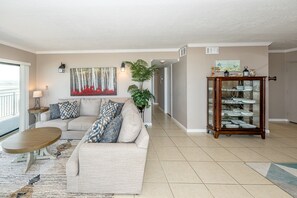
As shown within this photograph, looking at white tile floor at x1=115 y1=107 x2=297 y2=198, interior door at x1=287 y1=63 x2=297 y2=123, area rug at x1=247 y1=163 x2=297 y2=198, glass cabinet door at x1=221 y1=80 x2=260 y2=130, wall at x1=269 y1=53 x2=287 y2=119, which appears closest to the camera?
white tile floor at x1=115 y1=107 x2=297 y2=198

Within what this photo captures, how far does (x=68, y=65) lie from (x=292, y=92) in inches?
302

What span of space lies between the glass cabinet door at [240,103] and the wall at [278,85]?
2.39 metres

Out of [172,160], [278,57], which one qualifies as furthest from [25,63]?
[278,57]

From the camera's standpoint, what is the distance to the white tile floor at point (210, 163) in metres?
2.33

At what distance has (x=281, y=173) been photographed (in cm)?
280

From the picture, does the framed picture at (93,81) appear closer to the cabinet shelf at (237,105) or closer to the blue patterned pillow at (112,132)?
the cabinet shelf at (237,105)

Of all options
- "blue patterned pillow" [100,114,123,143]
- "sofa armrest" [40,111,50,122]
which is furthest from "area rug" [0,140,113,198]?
"sofa armrest" [40,111,50,122]

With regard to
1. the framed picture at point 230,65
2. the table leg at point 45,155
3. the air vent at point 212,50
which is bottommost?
the table leg at point 45,155

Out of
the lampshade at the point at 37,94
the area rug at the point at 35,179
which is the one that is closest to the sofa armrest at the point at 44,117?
the lampshade at the point at 37,94

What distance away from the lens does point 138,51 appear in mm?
5832

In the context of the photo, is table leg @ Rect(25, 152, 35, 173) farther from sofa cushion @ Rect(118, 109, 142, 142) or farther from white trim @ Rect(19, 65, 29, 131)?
white trim @ Rect(19, 65, 29, 131)

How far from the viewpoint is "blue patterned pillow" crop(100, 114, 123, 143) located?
2.34 meters

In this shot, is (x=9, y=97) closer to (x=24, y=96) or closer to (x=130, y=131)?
(x=24, y=96)

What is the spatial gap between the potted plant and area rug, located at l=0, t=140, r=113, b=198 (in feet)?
8.49
